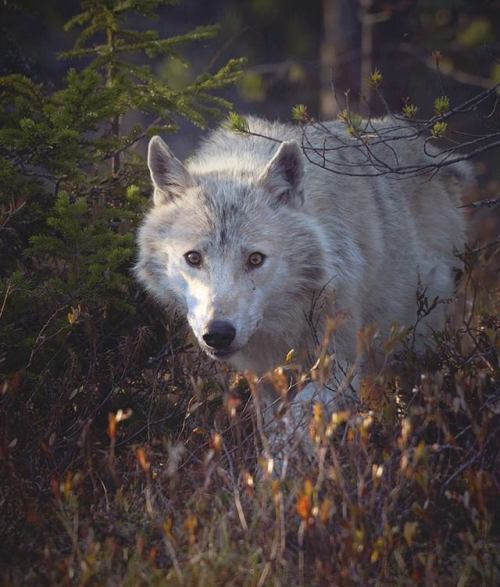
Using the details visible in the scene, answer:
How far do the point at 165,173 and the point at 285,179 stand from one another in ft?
2.52

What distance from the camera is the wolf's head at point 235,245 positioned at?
427cm

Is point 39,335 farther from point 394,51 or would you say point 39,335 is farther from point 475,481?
point 394,51

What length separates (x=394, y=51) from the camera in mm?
12156

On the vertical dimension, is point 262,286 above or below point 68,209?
below

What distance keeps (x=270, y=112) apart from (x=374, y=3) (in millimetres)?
6572

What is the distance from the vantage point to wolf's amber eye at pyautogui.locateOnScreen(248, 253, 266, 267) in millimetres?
4402

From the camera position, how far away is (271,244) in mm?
4492

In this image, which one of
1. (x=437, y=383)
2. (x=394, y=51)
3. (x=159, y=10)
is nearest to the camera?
(x=437, y=383)

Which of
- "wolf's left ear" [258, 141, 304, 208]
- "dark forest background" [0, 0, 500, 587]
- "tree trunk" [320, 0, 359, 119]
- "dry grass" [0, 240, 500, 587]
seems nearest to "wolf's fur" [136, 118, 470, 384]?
"wolf's left ear" [258, 141, 304, 208]

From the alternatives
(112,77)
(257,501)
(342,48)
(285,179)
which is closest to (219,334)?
(257,501)

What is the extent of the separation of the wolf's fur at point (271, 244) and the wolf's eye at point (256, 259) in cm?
3

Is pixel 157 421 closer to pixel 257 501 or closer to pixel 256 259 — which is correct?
pixel 256 259

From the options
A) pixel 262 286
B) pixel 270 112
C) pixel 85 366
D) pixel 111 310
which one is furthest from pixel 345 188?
pixel 270 112

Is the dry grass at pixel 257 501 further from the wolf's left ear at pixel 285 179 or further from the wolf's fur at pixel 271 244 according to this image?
the wolf's left ear at pixel 285 179
